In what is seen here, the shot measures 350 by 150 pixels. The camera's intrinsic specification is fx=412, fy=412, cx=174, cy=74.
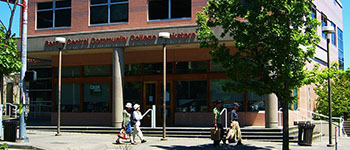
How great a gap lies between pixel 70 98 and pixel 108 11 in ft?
20.5

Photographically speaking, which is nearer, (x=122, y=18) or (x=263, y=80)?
(x=263, y=80)

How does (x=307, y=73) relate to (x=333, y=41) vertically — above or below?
below

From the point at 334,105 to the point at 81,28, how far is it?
17409 millimetres

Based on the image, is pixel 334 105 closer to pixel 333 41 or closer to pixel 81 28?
pixel 333 41

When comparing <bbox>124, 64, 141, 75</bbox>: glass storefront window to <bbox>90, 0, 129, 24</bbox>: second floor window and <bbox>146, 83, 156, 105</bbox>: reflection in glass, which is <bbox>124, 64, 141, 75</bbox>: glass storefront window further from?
<bbox>90, 0, 129, 24</bbox>: second floor window

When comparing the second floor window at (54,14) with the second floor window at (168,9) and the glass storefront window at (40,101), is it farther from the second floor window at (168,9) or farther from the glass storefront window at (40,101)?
the glass storefront window at (40,101)

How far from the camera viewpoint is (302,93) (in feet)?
79.5

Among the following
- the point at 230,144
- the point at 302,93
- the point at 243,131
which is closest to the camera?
the point at 230,144

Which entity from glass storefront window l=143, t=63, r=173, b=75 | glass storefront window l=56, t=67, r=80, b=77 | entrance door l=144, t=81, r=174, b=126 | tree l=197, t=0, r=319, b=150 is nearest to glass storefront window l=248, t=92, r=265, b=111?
entrance door l=144, t=81, r=174, b=126

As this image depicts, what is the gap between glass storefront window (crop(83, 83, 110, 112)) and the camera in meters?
24.4

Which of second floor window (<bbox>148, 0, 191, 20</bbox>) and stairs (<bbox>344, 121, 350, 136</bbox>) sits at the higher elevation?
second floor window (<bbox>148, 0, 191, 20</bbox>)

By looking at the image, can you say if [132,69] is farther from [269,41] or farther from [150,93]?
[269,41]

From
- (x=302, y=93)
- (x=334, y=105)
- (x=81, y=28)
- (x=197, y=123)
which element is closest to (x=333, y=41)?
(x=334, y=105)

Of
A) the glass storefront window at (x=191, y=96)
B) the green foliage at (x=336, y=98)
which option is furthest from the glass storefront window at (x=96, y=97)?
the green foliage at (x=336, y=98)
